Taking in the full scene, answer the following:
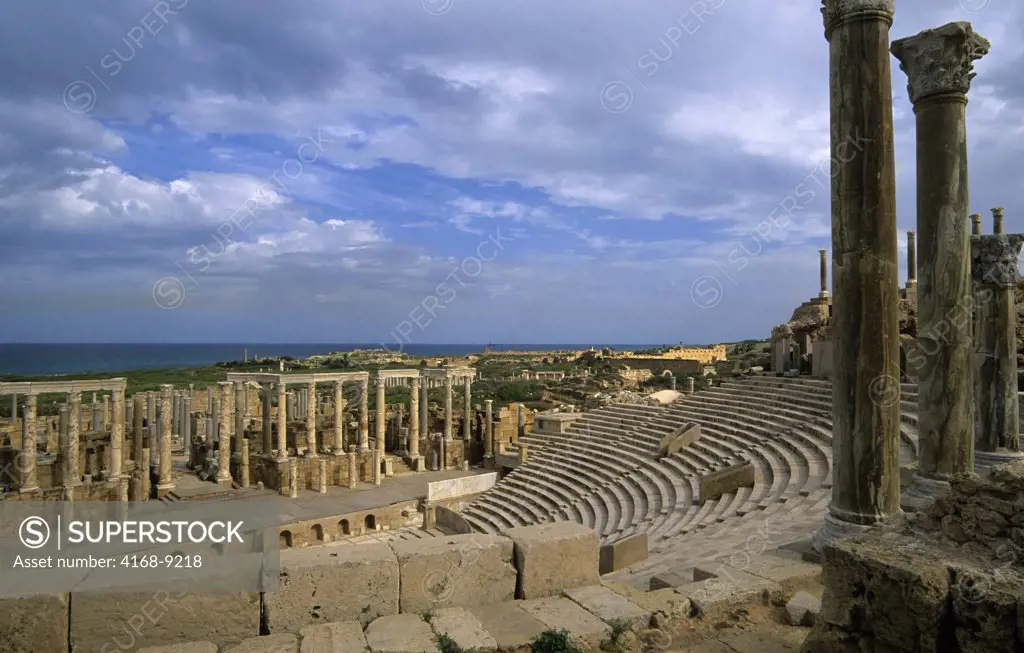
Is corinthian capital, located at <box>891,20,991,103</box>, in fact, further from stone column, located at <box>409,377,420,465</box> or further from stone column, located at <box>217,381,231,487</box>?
stone column, located at <box>217,381,231,487</box>

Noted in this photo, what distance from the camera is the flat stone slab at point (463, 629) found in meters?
4.56

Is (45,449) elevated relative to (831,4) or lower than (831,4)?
lower

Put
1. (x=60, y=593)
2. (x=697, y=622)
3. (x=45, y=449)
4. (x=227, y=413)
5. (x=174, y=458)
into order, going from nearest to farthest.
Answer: (x=60, y=593) → (x=697, y=622) → (x=227, y=413) → (x=45, y=449) → (x=174, y=458)

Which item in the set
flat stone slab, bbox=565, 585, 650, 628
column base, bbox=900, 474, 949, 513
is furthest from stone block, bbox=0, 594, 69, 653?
column base, bbox=900, 474, 949, 513

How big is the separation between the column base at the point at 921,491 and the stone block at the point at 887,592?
3.66m

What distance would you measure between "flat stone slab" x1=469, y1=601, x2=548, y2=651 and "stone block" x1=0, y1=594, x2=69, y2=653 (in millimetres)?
2898

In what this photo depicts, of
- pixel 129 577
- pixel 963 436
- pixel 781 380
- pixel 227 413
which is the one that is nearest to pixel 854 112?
pixel 963 436

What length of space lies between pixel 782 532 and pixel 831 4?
6.44 m

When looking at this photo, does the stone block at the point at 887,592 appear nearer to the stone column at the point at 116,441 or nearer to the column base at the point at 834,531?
the column base at the point at 834,531

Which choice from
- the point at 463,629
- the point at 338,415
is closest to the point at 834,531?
the point at 463,629

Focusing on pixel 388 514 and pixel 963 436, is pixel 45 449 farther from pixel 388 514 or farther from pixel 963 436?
pixel 963 436

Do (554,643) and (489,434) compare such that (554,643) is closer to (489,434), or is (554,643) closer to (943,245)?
(943,245)

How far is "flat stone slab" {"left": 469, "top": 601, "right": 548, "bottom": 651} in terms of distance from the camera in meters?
4.66

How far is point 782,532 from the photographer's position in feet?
28.0
